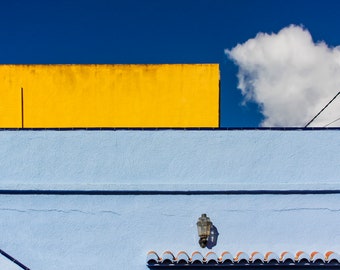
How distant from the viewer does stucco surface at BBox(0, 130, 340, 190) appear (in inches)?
265

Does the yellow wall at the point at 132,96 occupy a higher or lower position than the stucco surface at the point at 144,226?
higher

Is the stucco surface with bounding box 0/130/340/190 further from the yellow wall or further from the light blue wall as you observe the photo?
the yellow wall

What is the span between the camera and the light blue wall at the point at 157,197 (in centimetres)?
656

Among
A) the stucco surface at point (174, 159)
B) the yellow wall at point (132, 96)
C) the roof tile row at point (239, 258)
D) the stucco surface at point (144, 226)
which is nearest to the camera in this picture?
the roof tile row at point (239, 258)

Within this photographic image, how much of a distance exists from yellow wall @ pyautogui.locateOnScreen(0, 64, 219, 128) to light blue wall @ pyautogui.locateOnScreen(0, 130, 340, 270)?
2016mm

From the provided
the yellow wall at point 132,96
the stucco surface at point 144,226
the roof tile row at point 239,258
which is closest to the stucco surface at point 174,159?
the stucco surface at point 144,226

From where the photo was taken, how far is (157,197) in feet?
22.0

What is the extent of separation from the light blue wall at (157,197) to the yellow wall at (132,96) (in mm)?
2016

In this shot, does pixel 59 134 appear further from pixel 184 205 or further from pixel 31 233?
pixel 184 205

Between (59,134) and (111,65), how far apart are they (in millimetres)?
2502

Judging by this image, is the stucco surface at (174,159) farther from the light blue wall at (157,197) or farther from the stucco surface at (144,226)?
the stucco surface at (144,226)

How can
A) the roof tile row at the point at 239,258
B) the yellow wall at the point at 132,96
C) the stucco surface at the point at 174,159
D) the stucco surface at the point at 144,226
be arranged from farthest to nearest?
1. the yellow wall at the point at 132,96
2. the stucco surface at the point at 174,159
3. the stucco surface at the point at 144,226
4. the roof tile row at the point at 239,258

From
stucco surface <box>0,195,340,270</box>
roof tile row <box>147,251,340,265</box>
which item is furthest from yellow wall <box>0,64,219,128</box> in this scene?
roof tile row <box>147,251,340,265</box>

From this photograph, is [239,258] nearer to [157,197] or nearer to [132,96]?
[157,197]
